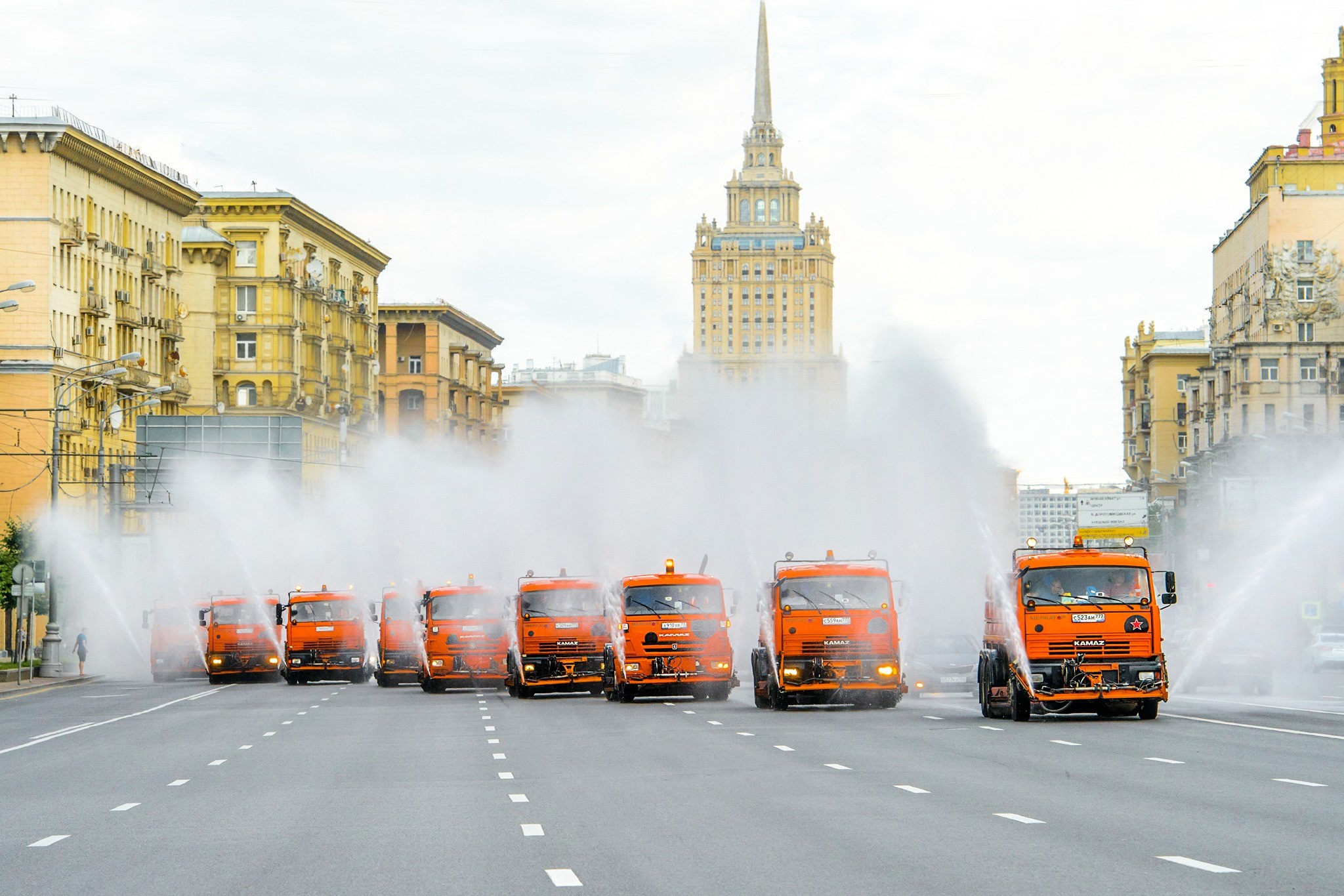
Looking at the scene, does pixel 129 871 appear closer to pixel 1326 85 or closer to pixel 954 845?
pixel 954 845

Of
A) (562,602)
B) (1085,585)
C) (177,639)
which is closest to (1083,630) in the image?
(1085,585)

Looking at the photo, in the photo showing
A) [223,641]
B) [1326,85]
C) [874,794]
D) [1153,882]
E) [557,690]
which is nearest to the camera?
[1153,882]

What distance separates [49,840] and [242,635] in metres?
42.7

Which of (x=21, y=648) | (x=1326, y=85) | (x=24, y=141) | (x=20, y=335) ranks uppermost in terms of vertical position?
(x=1326, y=85)

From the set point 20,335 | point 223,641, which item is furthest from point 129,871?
point 20,335

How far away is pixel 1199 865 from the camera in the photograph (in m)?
13.0

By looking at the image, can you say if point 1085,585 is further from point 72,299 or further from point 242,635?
point 72,299

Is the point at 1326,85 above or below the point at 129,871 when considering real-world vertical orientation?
above

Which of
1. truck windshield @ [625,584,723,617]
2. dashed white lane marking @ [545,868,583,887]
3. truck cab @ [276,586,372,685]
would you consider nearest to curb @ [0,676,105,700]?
truck cab @ [276,586,372,685]

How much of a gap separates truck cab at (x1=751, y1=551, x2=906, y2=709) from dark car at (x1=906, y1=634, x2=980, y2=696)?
765cm

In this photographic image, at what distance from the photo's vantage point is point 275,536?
8425 cm

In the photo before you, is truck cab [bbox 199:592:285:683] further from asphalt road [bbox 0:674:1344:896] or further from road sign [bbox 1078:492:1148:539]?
road sign [bbox 1078:492:1148:539]

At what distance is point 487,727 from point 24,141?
2123 inches

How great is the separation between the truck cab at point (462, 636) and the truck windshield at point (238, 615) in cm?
1081
